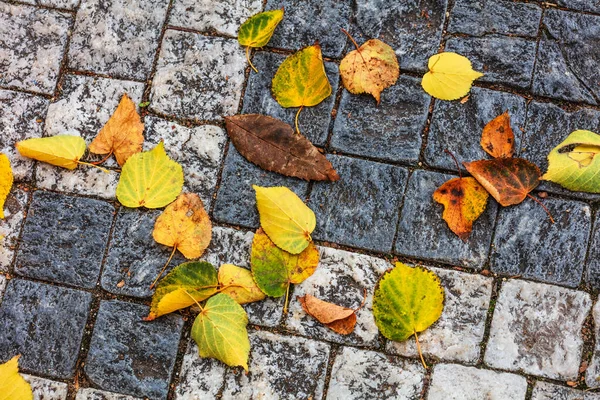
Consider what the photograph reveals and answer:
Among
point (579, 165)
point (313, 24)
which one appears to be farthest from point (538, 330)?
point (313, 24)

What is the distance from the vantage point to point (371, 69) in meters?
2.29

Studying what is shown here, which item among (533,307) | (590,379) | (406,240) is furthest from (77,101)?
(590,379)

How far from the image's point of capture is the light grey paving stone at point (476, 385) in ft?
7.11

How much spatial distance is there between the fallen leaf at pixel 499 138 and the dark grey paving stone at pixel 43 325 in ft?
5.72

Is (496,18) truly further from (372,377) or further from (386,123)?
(372,377)

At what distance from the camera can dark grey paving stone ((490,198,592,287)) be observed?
2221mm

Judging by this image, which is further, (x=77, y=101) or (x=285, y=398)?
(x=77, y=101)

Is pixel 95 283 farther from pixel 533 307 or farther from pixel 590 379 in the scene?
pixel 590 379

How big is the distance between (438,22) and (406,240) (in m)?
0.94

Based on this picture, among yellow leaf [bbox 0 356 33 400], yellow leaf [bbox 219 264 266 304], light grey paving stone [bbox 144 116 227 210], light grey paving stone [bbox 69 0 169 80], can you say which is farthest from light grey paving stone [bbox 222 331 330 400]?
light grey paving stone [bbox 69 0 169 80]

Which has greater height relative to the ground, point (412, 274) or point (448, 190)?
point (448, 190)

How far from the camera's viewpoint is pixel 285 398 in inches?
85.9

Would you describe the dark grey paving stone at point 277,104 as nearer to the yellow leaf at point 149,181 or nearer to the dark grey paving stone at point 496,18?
the yellow leaf at point 149,181

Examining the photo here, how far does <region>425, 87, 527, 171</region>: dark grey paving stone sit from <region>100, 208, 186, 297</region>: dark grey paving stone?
1.15 metres
